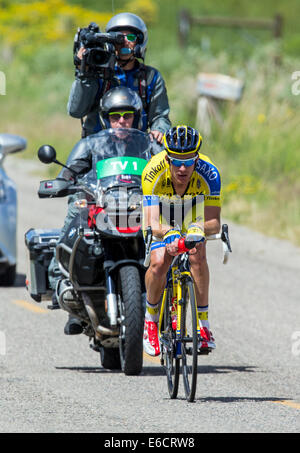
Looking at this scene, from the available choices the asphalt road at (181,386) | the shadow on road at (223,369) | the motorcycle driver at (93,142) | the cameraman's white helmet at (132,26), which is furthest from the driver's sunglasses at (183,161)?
the cameraman's white helmet at (132,26)

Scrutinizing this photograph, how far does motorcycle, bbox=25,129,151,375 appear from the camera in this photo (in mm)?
8594

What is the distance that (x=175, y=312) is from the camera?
316 inches

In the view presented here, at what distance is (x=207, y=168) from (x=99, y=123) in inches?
86.1

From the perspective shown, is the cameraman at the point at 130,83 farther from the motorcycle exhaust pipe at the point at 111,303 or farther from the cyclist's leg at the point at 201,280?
the cyclist's leg at the point at 201,280

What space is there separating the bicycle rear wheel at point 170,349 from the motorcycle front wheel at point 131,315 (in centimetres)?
28

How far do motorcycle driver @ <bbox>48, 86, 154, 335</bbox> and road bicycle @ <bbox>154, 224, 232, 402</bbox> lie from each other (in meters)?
1.27

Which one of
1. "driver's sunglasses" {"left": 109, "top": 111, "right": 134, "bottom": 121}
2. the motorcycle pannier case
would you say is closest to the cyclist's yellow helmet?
"driver's sunglasses" {"left": 109, "top": 111, "right": 134, "bottom": 121}

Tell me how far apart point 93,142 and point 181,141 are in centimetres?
137

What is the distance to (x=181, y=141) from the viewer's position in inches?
312

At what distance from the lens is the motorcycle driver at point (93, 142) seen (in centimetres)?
912

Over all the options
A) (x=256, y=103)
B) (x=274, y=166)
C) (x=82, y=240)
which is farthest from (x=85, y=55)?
(x=256, y=103)

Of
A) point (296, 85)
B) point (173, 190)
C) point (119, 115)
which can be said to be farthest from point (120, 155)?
point (296, 85)

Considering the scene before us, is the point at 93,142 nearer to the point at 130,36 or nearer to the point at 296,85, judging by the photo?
the point at 130,36
